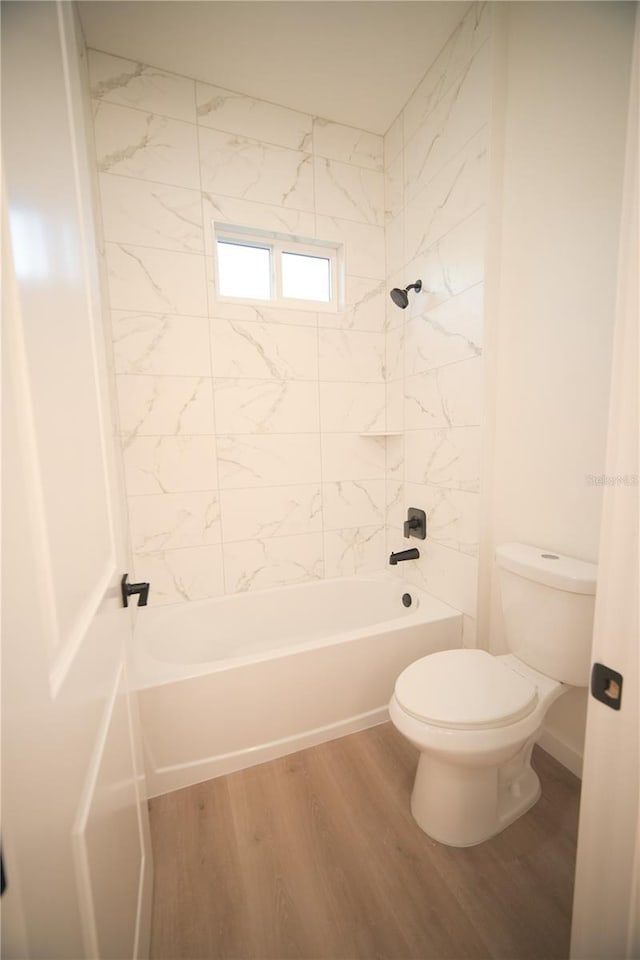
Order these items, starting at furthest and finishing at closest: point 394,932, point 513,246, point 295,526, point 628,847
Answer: point 295,526
point 513,246
point 394,932
point 628,847

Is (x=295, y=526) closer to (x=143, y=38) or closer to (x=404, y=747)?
(x=404, y=747)

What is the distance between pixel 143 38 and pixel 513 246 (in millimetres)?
1853

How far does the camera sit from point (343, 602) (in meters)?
2.27

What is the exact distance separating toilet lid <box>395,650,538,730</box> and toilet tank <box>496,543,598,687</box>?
0.12 metres

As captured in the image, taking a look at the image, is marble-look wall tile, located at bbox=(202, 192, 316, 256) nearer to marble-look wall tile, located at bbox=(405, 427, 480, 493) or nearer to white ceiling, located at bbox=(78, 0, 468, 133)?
white ceiling, located at bbox=(78, 0, 468, 133)

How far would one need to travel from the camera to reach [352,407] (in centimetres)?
224

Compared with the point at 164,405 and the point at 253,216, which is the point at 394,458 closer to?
the point at 164,405

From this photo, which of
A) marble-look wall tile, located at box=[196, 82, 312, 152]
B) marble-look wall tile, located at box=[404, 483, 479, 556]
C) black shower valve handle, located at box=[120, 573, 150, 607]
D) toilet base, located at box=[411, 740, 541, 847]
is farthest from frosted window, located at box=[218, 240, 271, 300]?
toilet base, located at box=[411, 740, 541, 847]

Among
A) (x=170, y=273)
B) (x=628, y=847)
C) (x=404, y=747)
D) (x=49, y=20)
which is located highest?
(x=170, y=273)

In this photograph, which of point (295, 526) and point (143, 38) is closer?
point (143, 38)

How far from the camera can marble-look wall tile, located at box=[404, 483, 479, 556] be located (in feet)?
5.44

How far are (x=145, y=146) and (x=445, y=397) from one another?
191 cm

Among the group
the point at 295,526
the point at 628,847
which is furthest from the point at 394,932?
the point at 295,526

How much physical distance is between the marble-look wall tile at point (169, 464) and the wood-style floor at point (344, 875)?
52.2 inches
